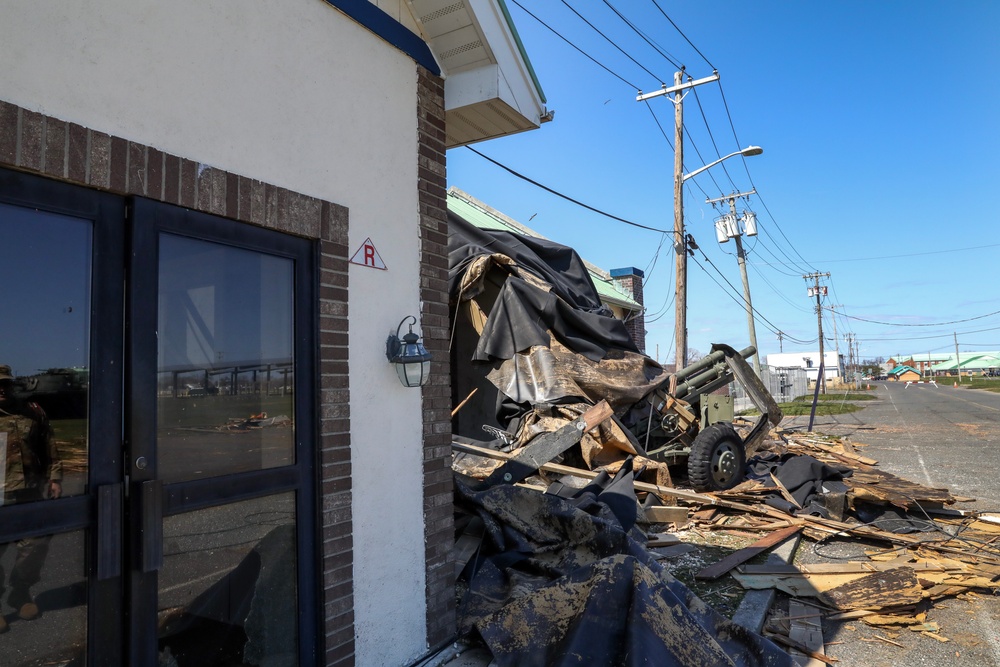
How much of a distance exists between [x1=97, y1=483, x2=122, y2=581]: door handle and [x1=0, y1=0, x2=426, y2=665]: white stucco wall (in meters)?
1.17

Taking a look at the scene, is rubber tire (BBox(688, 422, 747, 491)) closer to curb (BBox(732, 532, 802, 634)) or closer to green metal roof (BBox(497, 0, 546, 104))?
curb (BBox(732, 532, 802, 634))

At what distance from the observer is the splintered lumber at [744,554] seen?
5.48 meters

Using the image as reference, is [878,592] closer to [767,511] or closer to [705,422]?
[767,511]

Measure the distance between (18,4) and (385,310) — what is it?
2.00 meters

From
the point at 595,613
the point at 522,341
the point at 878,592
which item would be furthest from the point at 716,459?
the point at 595,613

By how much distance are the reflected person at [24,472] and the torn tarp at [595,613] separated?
2243 mm

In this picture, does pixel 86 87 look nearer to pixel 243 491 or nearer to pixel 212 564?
pixel 243 491

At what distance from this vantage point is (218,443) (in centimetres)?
273

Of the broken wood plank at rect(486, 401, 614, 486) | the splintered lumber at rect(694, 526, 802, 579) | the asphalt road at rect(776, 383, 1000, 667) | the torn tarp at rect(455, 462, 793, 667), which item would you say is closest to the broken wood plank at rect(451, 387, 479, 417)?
the broken wood plank at rect(486, 401, 614, 486)

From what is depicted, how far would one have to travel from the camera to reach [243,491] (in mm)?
2785

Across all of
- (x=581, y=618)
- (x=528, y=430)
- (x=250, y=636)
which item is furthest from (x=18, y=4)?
(x=528, y=430)

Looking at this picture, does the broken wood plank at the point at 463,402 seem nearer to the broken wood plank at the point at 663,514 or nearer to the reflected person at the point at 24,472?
the broken wood plank at the point at 663,514

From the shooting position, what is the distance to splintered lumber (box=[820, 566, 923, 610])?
189 inches

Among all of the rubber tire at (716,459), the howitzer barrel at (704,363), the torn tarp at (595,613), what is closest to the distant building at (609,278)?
the howitzer barrel at (704,363)
